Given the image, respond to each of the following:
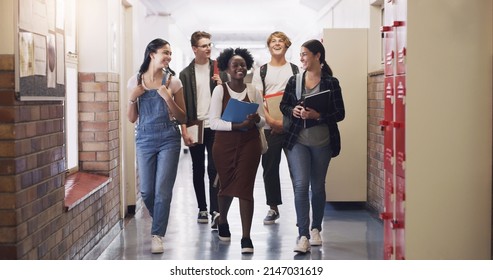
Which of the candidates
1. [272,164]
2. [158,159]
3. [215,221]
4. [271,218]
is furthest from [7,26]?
[271,218]

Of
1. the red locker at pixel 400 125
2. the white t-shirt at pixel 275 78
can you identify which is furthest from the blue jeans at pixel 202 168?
the red locker at pixel 400 125

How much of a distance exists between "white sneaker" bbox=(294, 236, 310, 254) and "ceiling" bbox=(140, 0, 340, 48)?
16.3 feet

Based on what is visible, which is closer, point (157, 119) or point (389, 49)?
point (389, 49)

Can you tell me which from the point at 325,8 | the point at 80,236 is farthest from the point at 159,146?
the point at 325,8

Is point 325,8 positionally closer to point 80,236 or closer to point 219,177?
point 219,177

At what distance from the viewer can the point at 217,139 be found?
4523 mm

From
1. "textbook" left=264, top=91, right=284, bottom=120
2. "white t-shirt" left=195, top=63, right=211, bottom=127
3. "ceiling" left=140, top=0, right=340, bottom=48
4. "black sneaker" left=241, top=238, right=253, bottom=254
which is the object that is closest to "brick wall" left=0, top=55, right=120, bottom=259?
"black sneaker" left=241, top=238, right=253, bottom=254

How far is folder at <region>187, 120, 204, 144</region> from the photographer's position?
5312 mm

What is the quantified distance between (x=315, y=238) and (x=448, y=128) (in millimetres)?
1703

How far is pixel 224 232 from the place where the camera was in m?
4.93

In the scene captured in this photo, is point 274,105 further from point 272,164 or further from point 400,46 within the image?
point 400,46

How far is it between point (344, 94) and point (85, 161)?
2.40 metres

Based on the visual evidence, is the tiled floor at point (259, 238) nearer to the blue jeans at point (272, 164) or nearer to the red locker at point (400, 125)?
the blue jeans at point (272, 164)

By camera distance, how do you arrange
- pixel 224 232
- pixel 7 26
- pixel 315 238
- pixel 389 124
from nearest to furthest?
pixel 7 26 → pixel 389 124 → pixel 315 238 → pixel 224 232
